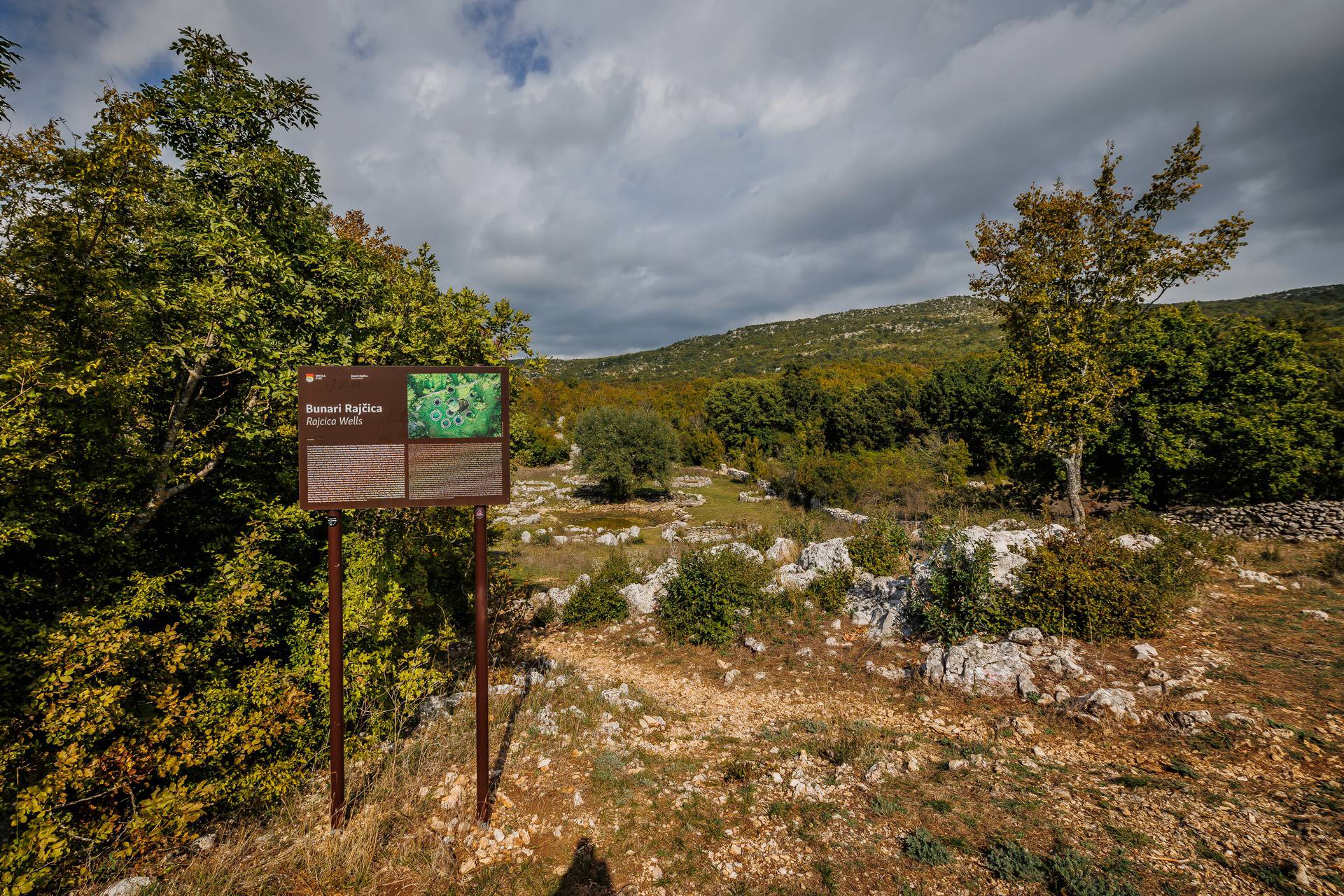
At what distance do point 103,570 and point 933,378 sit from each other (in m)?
52.5

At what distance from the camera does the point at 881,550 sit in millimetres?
13352

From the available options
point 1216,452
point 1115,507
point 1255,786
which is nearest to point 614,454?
point 1115,507

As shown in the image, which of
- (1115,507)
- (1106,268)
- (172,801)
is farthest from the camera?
(1115,507)

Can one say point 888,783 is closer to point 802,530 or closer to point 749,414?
point 802,530

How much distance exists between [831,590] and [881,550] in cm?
236

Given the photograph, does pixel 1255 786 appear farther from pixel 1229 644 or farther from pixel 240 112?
pixel 240 112

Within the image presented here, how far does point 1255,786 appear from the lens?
5.27m

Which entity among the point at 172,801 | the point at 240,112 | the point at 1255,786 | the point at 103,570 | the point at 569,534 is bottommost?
the point at 569,534

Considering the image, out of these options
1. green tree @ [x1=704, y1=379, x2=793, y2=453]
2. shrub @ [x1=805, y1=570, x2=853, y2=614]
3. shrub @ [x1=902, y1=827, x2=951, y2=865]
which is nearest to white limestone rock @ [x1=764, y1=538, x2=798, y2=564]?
shrub @ [x1=805, y1=570, x2=853, y2=614]

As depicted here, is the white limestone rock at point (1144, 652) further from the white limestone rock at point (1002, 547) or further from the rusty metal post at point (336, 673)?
the rusty metal post at point (336, 673)

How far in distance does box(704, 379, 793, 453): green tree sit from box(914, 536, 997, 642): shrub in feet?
153

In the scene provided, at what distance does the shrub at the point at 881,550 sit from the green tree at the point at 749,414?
140 feet

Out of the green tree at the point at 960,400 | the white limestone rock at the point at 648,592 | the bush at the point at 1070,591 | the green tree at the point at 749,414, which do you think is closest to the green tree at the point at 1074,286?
the bush at the point at 1070,591

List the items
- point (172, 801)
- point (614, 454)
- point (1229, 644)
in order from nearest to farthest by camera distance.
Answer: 1. point (172, 801)
2. point (1229, 644)
3. point (614, 454)
